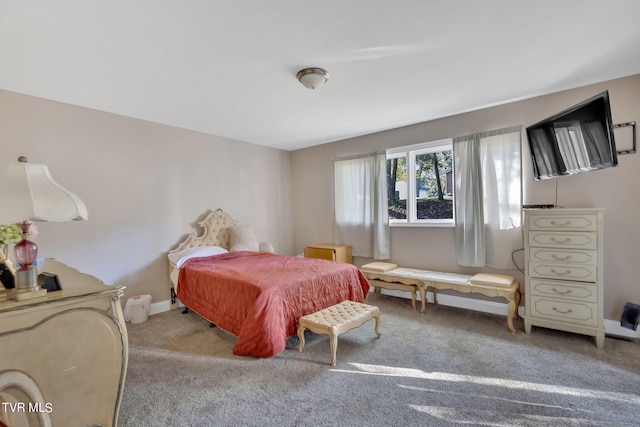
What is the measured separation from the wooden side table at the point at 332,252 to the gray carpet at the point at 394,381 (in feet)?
5.19

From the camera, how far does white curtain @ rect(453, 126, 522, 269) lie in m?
3.29

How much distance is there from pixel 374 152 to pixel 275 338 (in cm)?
310

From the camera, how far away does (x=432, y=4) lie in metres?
1.69

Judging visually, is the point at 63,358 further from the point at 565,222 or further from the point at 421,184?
the point at 421,184

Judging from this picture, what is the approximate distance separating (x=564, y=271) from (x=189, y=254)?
413 cm

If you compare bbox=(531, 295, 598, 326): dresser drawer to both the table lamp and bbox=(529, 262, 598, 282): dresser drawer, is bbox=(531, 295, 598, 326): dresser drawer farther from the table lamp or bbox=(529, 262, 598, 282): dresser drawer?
the table lamp

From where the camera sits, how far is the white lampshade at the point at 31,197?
1.14 meters

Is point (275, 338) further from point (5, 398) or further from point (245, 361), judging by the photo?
point (5, 398)

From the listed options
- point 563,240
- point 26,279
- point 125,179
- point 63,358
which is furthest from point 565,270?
point 125,179

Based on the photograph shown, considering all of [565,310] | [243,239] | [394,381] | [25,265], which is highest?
[25,265]

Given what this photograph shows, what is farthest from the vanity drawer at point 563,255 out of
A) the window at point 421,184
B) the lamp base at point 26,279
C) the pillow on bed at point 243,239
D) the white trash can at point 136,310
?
the white trash can at point 136,310

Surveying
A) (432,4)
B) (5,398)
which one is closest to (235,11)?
(432,4)

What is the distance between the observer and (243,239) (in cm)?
443

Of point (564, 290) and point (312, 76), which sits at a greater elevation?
point (312, 76)
